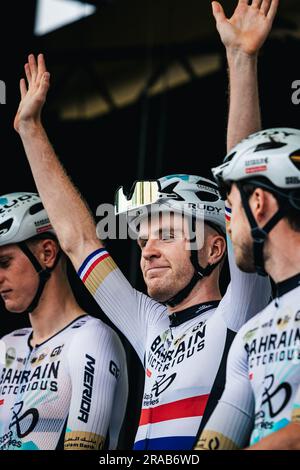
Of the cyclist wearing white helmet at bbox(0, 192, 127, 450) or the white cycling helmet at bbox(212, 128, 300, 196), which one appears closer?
the white cycling helmet at bbox(212, 128, 300, 196)

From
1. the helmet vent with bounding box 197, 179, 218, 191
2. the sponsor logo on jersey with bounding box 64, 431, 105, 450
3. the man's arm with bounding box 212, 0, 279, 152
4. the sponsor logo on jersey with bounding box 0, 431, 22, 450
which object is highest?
the man's arm with bounding box 212, 0, 279, 152

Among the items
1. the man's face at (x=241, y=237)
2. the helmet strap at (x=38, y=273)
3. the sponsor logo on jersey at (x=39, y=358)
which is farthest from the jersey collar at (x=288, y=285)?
the helmet strap at (x=38, y=273)

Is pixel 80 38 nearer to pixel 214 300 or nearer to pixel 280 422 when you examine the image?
pixel 214 300

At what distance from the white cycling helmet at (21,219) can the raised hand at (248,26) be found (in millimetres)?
1478

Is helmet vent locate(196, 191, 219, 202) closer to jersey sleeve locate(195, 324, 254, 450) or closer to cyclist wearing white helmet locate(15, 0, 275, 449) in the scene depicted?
cyclist wearing white helmet locate(15, 0, 275, 449)

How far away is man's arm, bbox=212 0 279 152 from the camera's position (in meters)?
3.64

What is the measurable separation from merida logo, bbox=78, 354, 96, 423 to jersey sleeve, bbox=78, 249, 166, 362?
8.1 inches

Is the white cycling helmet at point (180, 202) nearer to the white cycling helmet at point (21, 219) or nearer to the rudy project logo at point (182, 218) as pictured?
the rudy project logo at point (182, 218)

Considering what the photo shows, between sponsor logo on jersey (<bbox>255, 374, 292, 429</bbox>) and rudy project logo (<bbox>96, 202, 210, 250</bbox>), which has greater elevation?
rudy project logo (<bbox>96, 202, 210, 250</bbox>)

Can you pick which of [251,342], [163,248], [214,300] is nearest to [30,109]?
[163,248]

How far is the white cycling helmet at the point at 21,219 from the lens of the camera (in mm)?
4816

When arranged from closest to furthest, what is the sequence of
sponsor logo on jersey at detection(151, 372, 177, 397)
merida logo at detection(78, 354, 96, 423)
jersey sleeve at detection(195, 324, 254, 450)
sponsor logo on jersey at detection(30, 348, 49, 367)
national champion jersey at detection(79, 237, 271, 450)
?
jersey sleeve at detection(195, 324, 254, 450) → national champion jersey at detection(79, 237, 271, 450) → sponsor logo on jersey at detection(151, 372, 177, 397) → merida logo at detection(78, 354, 96, 423) → sponsor logo on jersey at detection(30, 348, 49, 367)

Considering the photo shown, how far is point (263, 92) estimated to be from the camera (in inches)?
240

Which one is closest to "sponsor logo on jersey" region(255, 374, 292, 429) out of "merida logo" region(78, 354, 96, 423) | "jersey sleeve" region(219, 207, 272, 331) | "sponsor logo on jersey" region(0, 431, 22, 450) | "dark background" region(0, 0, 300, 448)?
"jersey sleeve" region(219, 207, 272, 331)
